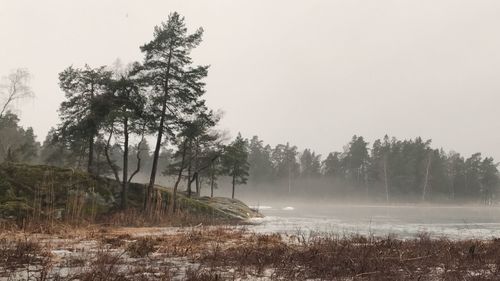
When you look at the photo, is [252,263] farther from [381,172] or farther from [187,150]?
[381,172]

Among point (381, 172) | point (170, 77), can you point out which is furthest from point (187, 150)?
point (381, 172)

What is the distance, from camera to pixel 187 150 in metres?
50.3

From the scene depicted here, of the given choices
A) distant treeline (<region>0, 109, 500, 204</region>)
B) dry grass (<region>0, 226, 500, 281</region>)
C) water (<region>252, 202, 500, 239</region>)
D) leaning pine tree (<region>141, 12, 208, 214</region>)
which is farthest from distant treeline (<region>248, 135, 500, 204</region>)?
dry grass (<region>0, 226, 500, 281</region>)

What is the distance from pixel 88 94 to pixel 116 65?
11.1ft

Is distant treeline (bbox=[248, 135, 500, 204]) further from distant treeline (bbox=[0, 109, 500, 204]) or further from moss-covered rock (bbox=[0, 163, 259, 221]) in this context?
moss-covered rock (bbox=[0, 163, 259, 221])

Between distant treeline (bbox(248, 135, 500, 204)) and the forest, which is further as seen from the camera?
distant treeline (bbox(248, 135, 500, 204))

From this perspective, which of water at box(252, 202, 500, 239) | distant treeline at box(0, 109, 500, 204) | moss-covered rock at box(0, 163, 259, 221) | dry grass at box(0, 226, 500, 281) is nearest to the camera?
dry grass at box(0, 226, 500, 281)

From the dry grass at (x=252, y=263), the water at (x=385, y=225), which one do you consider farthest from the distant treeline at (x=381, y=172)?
the dry grass at (x=252, y=263)

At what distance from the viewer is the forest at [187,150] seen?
102 ft

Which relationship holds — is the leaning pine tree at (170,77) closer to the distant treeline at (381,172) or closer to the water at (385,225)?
the water at (385,225)

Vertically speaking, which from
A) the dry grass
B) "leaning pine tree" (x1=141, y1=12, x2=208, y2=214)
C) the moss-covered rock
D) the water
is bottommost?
the water

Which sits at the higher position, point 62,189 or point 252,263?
point 62,189

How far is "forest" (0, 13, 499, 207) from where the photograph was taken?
31.0 metres

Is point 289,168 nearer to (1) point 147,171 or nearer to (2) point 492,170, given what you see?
(1) point 147,171
